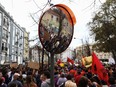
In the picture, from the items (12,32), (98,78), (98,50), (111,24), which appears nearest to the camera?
(98,78)

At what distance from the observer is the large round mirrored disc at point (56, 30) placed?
487 centimetres

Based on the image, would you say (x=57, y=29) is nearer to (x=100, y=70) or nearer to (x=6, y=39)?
(x=100, y=70)

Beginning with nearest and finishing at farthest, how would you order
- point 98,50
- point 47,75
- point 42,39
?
1. point 42,39
2. point 47,75
3. point 98,50

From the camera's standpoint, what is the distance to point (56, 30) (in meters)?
4.86

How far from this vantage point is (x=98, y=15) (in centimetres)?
5181

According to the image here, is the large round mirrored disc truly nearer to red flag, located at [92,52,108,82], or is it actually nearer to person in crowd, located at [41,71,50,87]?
person in crowd, located at [41,71,50,87]

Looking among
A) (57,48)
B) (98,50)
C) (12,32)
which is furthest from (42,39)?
(12,32)

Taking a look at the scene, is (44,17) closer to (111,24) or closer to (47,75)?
(47,75)

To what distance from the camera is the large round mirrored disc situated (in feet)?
16.0

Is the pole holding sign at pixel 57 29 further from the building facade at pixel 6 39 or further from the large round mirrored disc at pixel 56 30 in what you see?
the building facade at pixel 6 39

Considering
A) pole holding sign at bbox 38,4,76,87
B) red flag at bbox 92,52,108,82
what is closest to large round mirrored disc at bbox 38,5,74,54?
pole holding sign at bbox 38,4,76,87

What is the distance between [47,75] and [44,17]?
A: 4608 mm

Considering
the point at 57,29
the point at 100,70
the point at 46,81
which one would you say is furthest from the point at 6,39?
the point at 57,29

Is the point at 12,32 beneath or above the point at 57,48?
above
